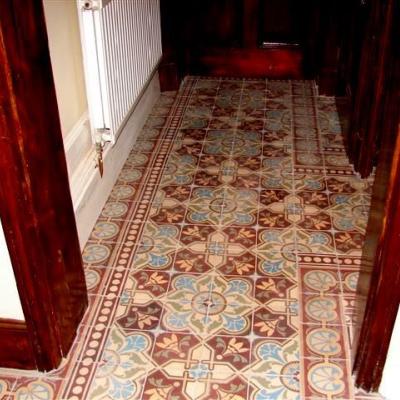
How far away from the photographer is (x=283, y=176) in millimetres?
2822

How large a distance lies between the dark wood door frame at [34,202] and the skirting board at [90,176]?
42 cm

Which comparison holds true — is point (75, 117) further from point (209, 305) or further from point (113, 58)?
point (209, 305)

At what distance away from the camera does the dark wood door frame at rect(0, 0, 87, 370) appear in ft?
4.70

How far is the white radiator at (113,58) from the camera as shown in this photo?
2285mm

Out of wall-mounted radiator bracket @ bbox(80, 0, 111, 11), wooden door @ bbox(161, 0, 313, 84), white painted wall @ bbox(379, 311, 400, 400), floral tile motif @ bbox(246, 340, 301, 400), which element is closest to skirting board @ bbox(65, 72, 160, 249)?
wall-mounted radiator bracket @ bbox(80, 0, 111, 11)

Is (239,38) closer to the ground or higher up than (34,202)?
closer to the ground

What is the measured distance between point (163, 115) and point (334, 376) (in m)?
2.00

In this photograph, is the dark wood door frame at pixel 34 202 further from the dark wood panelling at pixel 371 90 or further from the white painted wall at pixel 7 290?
the dark wood panelling at pixel 371 90

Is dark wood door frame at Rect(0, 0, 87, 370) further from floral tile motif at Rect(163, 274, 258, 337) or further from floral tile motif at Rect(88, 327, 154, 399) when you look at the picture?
floral tile motif at Rect(163, 274, 258, 337)

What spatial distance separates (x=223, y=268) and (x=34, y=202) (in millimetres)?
869

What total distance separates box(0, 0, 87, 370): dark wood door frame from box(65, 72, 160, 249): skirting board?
1.38 ft

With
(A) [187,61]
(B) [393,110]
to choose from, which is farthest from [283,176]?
(A) [187,61]

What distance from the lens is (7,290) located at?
5.64 ft

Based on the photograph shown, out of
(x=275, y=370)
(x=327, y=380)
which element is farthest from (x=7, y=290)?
(x=327, y=380)
